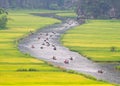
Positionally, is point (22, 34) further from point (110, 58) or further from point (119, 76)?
point (119, 76)

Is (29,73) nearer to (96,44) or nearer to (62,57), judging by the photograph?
(62,57)

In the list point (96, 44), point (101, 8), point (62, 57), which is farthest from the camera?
point (101, 8)

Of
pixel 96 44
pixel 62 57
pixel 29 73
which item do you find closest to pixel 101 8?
pixel 96 44

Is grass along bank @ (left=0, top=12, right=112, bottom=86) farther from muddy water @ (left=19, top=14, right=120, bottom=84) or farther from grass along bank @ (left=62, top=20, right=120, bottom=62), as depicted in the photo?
grass along bank @ (left=62, top=20, right=120, bottom=62)

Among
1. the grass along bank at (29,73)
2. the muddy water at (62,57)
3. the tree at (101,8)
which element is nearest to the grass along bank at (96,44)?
the muddy water at (62,57)

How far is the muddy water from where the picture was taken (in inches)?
2421

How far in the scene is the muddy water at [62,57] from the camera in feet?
202

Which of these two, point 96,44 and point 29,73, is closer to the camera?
point 29,73

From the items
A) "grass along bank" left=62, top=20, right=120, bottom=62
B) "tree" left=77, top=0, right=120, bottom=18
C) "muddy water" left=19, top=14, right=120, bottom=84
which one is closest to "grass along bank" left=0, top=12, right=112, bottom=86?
"muddy water" left=19, top=14, right=120, bottom=84

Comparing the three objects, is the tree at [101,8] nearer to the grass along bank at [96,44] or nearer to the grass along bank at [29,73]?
the grass along bank at [96,44]

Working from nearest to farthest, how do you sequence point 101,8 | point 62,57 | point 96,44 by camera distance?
point 62,57 < point 96,44 < point 101,8

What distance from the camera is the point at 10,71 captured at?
59.2 meters

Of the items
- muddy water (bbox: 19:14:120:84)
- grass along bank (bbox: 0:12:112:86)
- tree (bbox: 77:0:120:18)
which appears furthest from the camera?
tree (bbox: 77:0:120:18)

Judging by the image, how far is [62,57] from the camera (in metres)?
74.0
